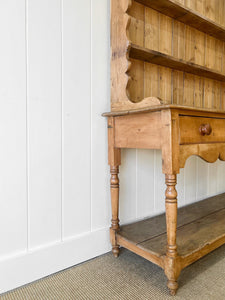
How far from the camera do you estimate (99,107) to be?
118cm

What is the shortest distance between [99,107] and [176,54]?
730mm

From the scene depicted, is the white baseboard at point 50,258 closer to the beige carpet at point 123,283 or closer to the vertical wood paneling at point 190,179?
the beige carpet at point 123,283

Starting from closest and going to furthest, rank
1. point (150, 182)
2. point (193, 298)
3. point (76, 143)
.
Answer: point (193, 298)
point (76, 143)
point (150, 182)

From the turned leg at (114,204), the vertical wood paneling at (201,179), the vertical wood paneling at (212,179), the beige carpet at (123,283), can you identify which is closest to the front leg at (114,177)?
the turned leg at (114,204)

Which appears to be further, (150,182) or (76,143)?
(150,182)

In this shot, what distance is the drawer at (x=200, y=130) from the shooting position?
0.90m

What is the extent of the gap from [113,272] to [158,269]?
0.21 metres

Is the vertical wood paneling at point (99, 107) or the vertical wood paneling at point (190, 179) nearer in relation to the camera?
the vertical wood paneling at point (99, 107)

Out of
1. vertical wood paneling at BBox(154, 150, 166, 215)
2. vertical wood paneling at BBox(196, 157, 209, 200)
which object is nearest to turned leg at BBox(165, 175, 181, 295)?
vertical wood paneling at BBox(154, 150, 166, 215)

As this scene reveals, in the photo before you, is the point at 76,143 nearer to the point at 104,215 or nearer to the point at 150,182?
the point at 104,215

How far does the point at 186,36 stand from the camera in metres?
1.58

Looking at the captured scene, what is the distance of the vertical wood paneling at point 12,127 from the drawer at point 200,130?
647 mm

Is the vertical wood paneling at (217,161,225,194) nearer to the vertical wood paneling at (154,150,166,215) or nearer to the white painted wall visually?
the vertical wood paneling at (154,150,166,215)

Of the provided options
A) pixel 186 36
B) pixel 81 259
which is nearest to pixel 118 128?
pixel 81 259
